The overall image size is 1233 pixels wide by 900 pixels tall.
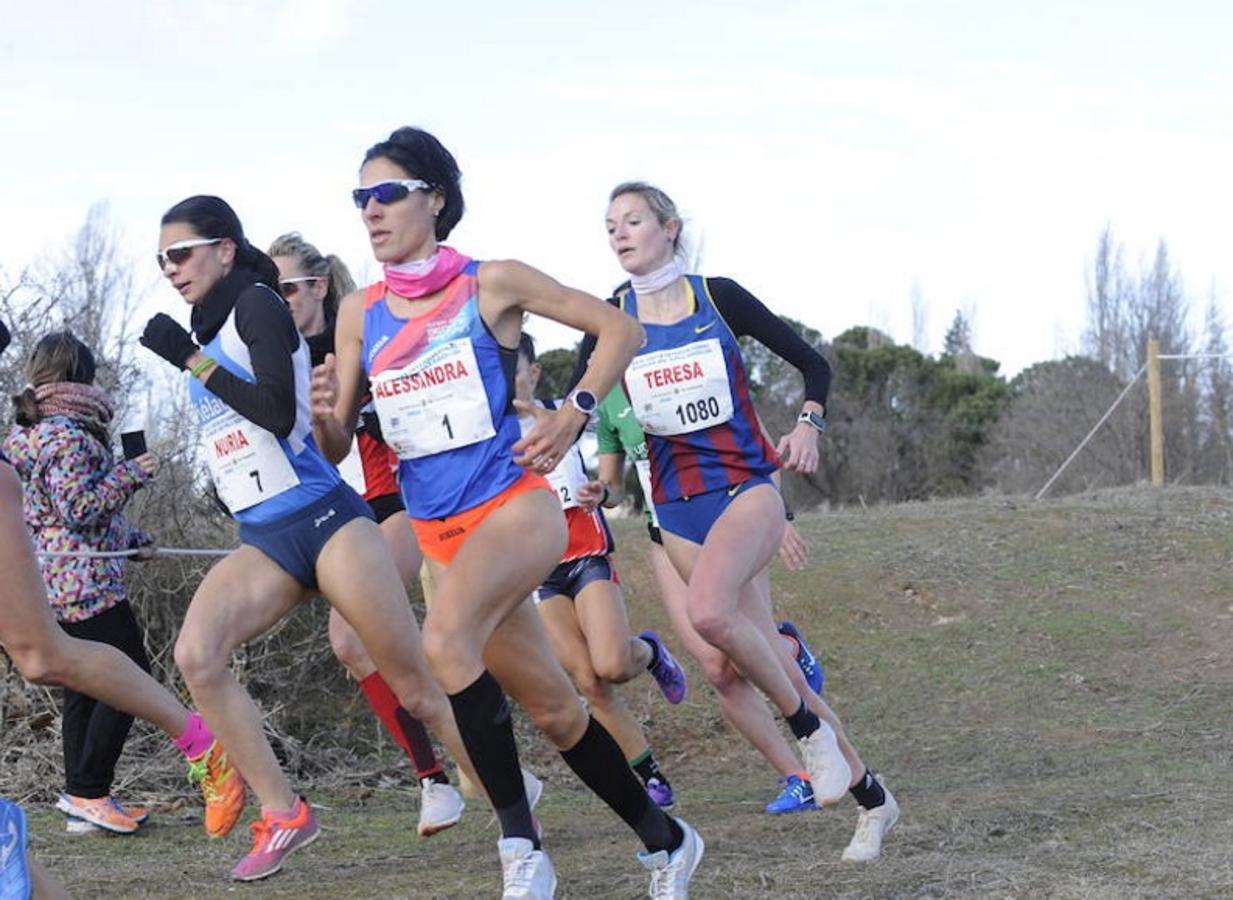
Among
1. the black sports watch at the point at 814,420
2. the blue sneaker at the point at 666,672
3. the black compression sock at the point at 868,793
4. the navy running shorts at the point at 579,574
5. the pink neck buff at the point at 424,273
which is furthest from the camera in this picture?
the blue sneaker at the point at 666,672

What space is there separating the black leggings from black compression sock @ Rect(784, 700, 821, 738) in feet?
8.85

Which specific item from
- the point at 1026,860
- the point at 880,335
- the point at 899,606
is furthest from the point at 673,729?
the point at 880,335

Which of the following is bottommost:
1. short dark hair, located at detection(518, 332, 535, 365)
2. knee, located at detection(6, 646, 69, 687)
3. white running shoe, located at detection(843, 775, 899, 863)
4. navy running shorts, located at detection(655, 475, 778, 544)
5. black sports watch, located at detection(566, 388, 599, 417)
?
white running shoe, located at detection(843, 775, 899, 863)

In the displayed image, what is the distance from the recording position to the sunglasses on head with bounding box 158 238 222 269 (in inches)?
218

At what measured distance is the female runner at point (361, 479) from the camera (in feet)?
21.9

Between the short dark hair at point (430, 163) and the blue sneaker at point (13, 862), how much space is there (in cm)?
226

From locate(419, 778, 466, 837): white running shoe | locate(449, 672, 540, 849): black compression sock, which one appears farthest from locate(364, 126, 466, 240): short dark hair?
locate(419, 778, 466, 837): white running shoe

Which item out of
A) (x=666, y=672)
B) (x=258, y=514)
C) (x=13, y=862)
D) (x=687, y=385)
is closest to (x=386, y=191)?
(x=258, y=514)

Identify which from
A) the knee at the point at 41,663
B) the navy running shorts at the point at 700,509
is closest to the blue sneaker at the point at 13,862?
the knee at the point at 41,663

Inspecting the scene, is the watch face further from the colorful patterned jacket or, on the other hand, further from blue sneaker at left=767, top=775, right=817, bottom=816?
the colorful patterned jacket

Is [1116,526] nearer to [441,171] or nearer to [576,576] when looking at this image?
[576,576]

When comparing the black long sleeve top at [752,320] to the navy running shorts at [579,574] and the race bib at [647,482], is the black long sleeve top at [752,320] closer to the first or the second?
the race bib at [647,482]

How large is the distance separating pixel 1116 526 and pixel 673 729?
541 cm

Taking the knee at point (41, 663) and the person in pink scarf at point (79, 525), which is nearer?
the knee at point (41, 663)
